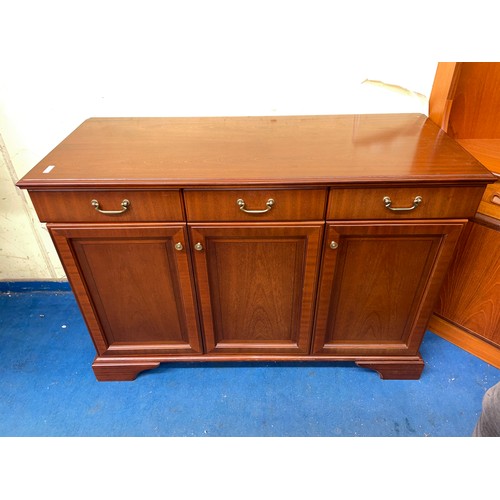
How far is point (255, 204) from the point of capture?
3.15 ft

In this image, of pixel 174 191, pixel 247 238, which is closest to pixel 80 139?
pixel 174 191

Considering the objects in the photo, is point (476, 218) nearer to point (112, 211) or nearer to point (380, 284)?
point (380, 284)

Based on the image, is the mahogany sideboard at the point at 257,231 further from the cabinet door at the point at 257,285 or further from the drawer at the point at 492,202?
the drawer at the point at 492,202

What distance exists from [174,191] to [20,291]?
4.48ft

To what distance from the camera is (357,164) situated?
3.21ft

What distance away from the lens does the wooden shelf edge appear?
141 centimetres

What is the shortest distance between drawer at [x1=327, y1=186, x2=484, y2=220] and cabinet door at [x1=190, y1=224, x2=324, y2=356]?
0.10 m

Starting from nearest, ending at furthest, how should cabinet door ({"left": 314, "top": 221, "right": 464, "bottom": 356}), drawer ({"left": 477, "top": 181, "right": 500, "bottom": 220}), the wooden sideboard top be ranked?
the wooden sideboard top < cabinet door ({"left": 314, "top": 221, "right": 464, "bottom": 356}) < drawer ({"left": 477, "top": 181, "right": 500, "bottom": 220})

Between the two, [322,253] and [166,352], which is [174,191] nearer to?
[322,253]

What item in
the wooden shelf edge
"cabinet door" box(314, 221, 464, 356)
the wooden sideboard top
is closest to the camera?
the wooden sideboard top

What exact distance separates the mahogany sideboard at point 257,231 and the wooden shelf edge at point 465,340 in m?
0.28

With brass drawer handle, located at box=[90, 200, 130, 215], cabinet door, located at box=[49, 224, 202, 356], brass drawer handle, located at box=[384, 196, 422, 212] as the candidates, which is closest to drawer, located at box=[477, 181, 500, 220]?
brass drawer handle, located at box=[384, 196, 422, 212]

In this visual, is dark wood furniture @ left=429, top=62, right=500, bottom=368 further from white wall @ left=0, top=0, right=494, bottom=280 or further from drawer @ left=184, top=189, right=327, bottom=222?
→ drawer @ left=184, top=189, right=327, bottom=222

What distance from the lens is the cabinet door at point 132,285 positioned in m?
1.03
